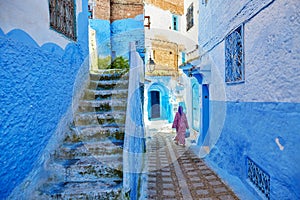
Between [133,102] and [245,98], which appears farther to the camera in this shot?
[245,98]

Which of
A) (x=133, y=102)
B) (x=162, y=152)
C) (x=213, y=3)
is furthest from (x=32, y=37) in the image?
(x=162, y=152)

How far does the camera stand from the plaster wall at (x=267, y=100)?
2.70 metres

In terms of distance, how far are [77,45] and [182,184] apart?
3.89 m

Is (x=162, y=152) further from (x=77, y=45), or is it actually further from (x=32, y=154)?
(x=32, y=154)

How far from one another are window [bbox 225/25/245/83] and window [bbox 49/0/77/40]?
344cm

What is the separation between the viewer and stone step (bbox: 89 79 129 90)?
16.4 feet

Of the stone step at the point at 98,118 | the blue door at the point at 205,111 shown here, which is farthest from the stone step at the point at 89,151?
the blue door at the point at 205,111

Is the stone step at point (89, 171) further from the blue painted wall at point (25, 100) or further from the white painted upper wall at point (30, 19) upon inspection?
the white painted upper wall at point (30, 19)

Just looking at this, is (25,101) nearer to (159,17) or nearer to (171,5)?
(159,17)

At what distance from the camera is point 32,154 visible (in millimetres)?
2779

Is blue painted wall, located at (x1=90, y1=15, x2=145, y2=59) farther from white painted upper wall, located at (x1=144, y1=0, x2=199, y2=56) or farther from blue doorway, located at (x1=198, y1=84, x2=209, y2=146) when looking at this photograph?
white painted upper wall, located at (x1=144, y1=0, x2=199, y2=56)

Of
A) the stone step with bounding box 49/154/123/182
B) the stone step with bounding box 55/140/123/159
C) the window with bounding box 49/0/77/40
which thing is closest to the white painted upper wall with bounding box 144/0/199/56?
the window with bounding box 49/0/77/40

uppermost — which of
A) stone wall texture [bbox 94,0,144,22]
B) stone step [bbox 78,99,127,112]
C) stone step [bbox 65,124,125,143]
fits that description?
stone wall texture [bbox 94,0,144,22]

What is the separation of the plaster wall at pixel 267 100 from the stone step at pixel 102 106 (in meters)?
2.48
